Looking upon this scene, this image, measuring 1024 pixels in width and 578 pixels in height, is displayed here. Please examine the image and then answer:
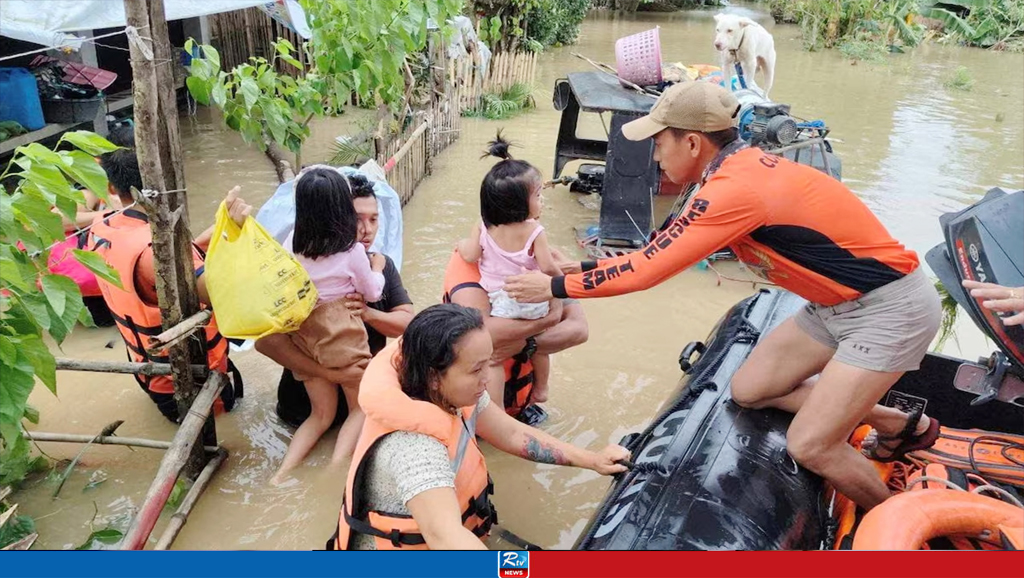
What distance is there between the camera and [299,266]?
9.98ft

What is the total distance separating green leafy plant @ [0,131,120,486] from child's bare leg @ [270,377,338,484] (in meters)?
1.17

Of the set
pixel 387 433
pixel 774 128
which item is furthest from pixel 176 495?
pixel 774 128

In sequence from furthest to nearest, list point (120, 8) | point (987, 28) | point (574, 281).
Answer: point (987, 28), point (120, 8), point (574, 281)

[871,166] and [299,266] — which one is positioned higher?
[299,266]

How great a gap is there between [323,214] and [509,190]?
824 mm

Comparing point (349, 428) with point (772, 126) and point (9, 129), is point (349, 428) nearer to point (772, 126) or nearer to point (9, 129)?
point (772, 126)

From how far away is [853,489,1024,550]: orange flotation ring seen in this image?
2.05 m

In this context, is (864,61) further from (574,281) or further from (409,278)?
(574,281)

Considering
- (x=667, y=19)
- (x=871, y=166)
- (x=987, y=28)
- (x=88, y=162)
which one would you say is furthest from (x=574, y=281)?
(x=667, y=19)

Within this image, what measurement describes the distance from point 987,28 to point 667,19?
9.95m

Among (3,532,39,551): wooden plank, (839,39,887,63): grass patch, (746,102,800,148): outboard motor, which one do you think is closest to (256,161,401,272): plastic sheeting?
(3,532,39,551): wooden plank

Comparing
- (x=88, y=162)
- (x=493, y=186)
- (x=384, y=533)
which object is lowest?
(x=384, y=533)

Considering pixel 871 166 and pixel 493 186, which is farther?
pixel 871 166

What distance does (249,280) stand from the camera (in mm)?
2936
